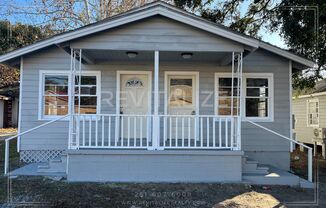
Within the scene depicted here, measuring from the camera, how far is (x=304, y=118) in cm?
1827

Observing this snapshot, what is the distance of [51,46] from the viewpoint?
9.71 m

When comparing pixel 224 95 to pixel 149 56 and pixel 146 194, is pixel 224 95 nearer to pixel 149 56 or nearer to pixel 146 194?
pixel 149 56

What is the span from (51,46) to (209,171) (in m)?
5.74

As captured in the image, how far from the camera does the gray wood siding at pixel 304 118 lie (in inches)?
635

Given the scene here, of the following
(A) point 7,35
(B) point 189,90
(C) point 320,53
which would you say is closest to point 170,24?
(B) point 189,90

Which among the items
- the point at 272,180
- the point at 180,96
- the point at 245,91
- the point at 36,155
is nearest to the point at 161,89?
the point at 180,96

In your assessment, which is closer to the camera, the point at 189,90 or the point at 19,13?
the point at 189,90

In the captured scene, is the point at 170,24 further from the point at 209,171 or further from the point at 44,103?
the point at 44,103

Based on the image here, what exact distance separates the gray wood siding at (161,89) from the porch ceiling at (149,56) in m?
0.17

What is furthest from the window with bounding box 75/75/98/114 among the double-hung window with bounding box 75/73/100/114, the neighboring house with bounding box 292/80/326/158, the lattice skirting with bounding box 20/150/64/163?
the neighboring house with bounding box 292/80/326/158

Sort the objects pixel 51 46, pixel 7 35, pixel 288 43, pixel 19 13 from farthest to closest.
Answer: pixel 7 35, pixel 19 13, pixel 288 43, pixel 51 46

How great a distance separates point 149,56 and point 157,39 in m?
1.40

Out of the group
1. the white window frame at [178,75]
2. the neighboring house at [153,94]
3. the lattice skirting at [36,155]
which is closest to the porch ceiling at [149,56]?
the neighboring house at [153,94]

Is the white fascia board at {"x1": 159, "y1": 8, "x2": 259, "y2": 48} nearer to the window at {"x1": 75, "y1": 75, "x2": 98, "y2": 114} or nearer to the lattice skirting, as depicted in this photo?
the window at {"x1": 75, "y1": 75, "x2": 98, "y2": 114}
